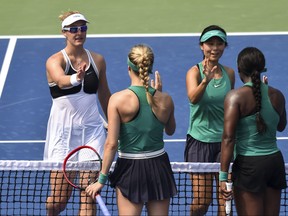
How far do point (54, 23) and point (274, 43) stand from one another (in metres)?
3.70

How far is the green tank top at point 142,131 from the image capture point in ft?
24.1

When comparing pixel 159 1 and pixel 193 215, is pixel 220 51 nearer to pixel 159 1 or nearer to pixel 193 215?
pixel 193 215

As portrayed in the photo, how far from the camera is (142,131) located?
7.38 metres

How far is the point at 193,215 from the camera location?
8.73 meters

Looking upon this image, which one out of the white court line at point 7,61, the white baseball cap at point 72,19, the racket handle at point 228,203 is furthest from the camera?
the white court line at point 7,61

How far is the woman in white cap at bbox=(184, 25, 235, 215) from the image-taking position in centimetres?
859

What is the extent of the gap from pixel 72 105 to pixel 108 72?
533 cm

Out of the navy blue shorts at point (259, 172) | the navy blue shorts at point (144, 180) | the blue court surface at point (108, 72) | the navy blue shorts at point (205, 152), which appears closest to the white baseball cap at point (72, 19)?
the navy blue shorts at point (205, 152)

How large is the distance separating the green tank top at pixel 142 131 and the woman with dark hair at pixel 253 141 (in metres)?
0.55

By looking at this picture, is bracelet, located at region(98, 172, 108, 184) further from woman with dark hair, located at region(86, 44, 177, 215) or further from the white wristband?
the white wristband

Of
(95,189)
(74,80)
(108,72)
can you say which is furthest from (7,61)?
(95,189)

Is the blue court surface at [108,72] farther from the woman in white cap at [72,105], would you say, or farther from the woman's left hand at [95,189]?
the woman's left hand at [95,189]

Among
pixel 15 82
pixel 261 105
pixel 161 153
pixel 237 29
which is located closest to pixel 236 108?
pixel 261 105

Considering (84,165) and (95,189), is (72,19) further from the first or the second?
(95,189)
